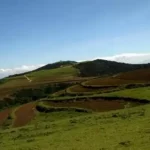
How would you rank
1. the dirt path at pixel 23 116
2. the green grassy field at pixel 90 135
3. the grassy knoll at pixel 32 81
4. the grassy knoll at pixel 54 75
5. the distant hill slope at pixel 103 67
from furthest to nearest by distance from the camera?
1. the distant hill slope at pixel 103 67
2. the grassy knoll at pixel 54 75
3. the grassy knoll at pixel 32 81
4. the dirt path at pixel 23 116
5. the green grassy field at pixel 90 135

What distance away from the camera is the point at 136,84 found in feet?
191

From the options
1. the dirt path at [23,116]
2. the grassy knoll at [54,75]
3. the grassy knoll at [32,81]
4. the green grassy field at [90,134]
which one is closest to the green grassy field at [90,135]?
the green grassy field at [90,134]

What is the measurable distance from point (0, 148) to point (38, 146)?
3.37 meters

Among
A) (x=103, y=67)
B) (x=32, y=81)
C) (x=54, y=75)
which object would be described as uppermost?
(x=103, y=67)

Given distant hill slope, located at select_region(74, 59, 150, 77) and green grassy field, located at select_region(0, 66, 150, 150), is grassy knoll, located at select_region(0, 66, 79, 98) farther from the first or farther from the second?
green grassy field, located at select_region(0, 66, 150, 150)

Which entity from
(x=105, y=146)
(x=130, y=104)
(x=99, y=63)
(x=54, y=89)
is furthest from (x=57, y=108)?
(x=99, y=63)

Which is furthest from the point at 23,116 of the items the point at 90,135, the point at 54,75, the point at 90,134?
the point at 54,75

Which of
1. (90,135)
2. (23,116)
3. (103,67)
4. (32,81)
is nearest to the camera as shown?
(90,135)

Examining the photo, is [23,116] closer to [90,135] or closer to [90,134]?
[90,134]

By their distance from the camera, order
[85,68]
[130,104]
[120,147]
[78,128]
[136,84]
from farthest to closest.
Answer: [85,68], [136,84], [130,104], [78,128], [120,147]

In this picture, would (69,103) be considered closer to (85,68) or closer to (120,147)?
(120,147)

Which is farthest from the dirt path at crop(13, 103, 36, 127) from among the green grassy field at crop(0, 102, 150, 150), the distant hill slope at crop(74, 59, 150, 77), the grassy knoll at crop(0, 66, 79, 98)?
the distant hill slope at crop(74, 59, 150, 77)

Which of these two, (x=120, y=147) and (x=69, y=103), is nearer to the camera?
(x=120, y=147)

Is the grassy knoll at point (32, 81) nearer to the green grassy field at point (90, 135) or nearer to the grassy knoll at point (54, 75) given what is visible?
the grassy knoll at point (54, 75)
